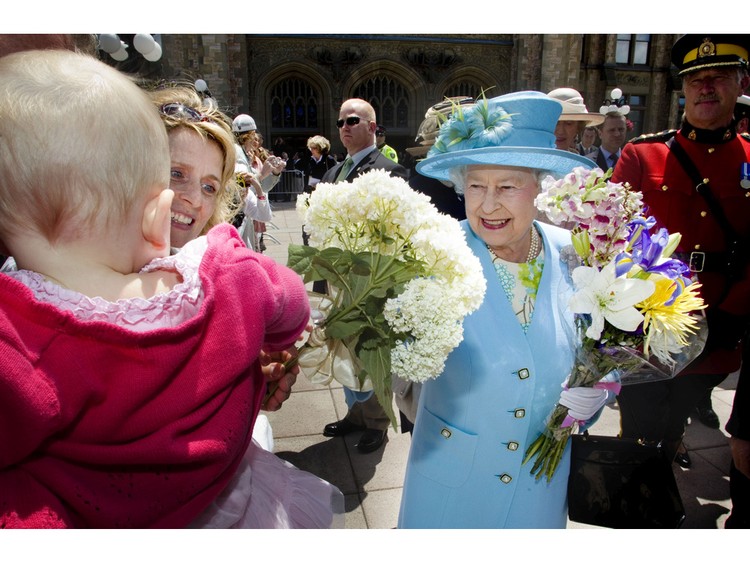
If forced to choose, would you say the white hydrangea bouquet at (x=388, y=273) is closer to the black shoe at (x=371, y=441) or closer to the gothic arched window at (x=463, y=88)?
the black shoe at (x=371, y=441)

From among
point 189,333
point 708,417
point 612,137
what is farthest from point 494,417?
point 612,137

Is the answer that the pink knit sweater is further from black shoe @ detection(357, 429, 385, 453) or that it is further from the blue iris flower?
black shoe @ detection(357, 429, 385, 453)

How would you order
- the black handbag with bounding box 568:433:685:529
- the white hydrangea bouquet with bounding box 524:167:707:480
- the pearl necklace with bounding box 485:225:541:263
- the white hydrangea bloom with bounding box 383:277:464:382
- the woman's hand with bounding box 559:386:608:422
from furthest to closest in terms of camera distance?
the pearl necklace with bounding box 485:225:541:263 → the black handbag with bounding box 568:433:685:529 → the woman's hand with bounding box 559:386:608:422 → the white hydrangea bouquet with bounding box 524:167:707:480 → the white hydrangea bloom with bounding box 383:277:464:382

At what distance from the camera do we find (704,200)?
294 cm

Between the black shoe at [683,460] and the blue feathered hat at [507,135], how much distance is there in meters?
2.56

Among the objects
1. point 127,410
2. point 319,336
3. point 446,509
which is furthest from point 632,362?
point 127,410

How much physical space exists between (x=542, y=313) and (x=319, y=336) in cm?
78

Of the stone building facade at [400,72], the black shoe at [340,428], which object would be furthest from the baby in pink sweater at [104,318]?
the stone building facade at [400,72]

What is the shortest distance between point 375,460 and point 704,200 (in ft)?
8.49

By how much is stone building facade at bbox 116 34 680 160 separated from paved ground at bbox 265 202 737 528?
62.1ft

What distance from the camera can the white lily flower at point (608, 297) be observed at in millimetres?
1344

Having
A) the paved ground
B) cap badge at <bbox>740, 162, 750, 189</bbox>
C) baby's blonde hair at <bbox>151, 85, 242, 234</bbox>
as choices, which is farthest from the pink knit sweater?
cap badge at <bbox>740, 162, 750, 189</bbox>

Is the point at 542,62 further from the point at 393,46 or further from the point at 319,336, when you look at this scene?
the point at 319,336

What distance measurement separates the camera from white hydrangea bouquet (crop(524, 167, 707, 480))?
54.2 inches
